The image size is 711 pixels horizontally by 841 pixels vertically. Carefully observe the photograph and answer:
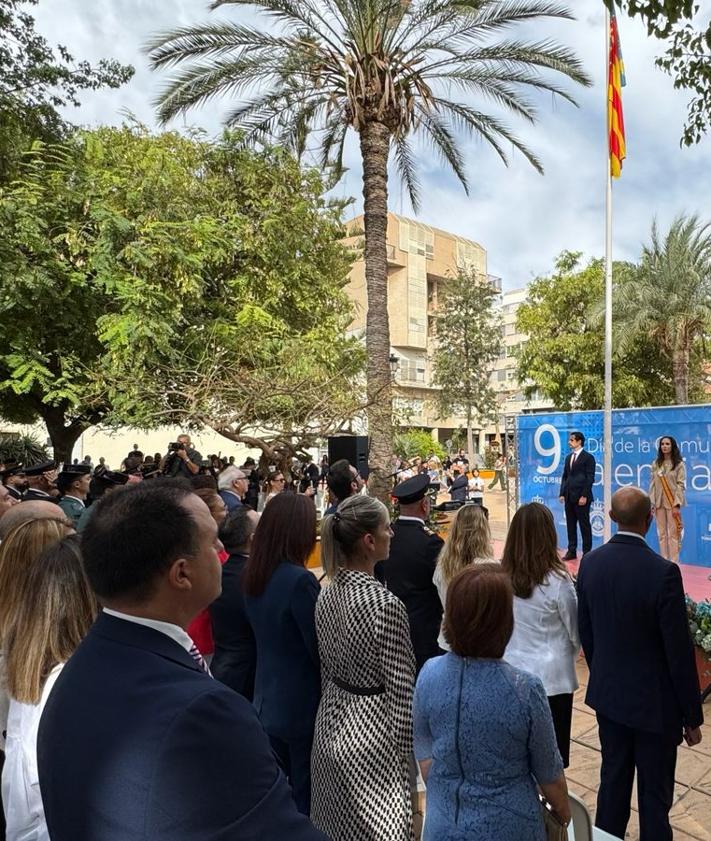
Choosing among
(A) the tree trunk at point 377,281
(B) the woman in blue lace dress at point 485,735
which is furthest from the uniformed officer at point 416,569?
(A) the tree trunk at point 377,281

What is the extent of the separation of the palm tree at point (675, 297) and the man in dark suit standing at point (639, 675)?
77.0ft

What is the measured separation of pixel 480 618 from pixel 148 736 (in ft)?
4.16

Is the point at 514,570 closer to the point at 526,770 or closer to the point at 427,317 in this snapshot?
the point at 526,770

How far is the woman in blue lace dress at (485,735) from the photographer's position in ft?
6.54

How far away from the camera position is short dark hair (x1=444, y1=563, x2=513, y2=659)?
6.91 ft

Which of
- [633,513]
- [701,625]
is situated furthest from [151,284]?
[633,513]

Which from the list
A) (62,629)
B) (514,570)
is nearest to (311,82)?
(514,570)

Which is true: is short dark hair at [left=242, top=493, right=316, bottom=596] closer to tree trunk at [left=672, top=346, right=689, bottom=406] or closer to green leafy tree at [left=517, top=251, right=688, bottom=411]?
tree trunk at [left=672, top=346, right=689, bottom=406]

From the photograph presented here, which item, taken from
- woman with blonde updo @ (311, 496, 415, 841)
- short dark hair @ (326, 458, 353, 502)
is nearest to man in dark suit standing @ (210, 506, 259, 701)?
woman with blonde updo @ (311, 496, 415, 841)

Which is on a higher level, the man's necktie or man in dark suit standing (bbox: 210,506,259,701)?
the man's necktie

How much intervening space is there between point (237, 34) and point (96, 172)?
549 cm

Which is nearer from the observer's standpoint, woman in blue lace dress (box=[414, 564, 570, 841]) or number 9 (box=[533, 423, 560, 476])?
woman in blue lace dress (box=[414, 564, 570, 841])

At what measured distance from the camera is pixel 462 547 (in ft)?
12.7

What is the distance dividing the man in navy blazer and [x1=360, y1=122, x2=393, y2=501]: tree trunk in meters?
10.4
